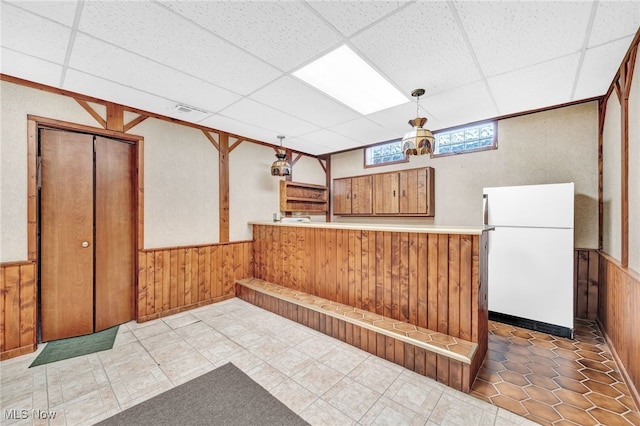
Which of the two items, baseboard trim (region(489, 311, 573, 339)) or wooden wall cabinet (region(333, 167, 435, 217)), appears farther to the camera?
wooden wall cabinet (region(333, 167, 435, 217))

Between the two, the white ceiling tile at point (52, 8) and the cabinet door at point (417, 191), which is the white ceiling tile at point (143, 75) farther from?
the cabinet door at point (417, 191)

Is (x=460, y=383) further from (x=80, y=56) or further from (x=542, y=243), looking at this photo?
(x=80, y=56)

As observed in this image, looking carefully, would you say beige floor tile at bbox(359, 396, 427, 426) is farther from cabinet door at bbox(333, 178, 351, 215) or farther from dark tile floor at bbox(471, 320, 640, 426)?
cabinet door at bbox(333, 178, 351, 215)

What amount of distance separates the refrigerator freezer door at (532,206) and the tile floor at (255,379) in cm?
221

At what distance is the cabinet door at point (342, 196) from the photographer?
593 cm

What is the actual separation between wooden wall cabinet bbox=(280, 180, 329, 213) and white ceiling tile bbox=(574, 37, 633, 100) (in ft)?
14.3

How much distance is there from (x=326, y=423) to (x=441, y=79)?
10.7 feet

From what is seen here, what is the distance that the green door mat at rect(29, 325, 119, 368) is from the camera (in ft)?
8.75

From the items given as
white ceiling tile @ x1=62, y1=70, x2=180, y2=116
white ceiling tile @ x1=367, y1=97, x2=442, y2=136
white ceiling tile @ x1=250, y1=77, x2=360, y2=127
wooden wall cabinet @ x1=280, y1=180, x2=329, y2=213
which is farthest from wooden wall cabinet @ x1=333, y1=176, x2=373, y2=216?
white ceiling tile @ x1=62, y1=70, x2=180, y2=116

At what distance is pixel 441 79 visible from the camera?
2744 millimetres

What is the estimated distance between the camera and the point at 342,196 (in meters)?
6.05

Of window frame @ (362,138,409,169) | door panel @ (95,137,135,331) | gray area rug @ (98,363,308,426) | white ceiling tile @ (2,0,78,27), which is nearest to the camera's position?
white ceiling tile @ (2,0,78,27)

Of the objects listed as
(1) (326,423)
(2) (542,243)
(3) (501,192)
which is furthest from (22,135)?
(2) (542,243)

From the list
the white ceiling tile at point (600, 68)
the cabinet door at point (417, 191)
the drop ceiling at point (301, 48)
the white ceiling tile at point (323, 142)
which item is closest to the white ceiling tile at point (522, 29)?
the drop ceiling at point (301, 48)
